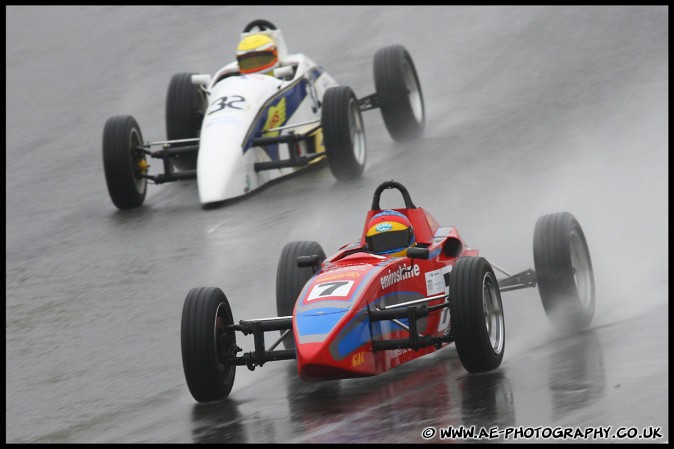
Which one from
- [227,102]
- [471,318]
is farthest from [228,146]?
[471,318]

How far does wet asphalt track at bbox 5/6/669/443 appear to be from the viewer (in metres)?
10.3

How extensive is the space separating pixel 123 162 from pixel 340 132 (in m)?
2.91

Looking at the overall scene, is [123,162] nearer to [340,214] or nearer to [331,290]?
[340,214]

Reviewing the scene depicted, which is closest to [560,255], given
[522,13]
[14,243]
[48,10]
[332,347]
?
[332,347]

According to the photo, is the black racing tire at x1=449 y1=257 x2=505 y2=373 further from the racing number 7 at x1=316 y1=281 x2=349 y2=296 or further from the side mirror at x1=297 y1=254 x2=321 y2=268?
the side mirror at x1=297 y1=254 x2=321 y2=268

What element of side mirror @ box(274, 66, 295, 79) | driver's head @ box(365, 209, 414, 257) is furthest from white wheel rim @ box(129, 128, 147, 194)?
driver's head @ box(365, 209, 414, 257)

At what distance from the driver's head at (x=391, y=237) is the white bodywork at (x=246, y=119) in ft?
19.1

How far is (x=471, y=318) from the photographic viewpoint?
10.5 m

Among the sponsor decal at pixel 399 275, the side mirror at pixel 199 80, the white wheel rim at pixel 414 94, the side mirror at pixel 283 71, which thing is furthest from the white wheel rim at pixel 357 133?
the sponsor decal at pixel 399 275

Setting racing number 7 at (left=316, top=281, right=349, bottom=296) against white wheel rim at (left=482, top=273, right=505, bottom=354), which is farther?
white wheel rim at (left=482, top=273, right=505, bottom=354)

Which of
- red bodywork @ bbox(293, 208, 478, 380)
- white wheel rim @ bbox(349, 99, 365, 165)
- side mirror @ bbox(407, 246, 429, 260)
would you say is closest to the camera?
red bodywork @ bbox(293, 208, 478, 380)

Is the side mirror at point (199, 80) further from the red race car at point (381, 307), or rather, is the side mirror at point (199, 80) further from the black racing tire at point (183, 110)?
the red race car at point (381, 307)

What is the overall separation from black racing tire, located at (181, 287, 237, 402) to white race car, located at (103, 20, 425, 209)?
6606 mm

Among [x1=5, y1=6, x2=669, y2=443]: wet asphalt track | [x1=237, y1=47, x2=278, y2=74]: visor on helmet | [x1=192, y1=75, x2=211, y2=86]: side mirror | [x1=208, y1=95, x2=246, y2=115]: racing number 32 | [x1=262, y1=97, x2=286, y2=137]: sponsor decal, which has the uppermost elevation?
[x1=237, y1=47, x2=278, y2=74]: visor on helmet
